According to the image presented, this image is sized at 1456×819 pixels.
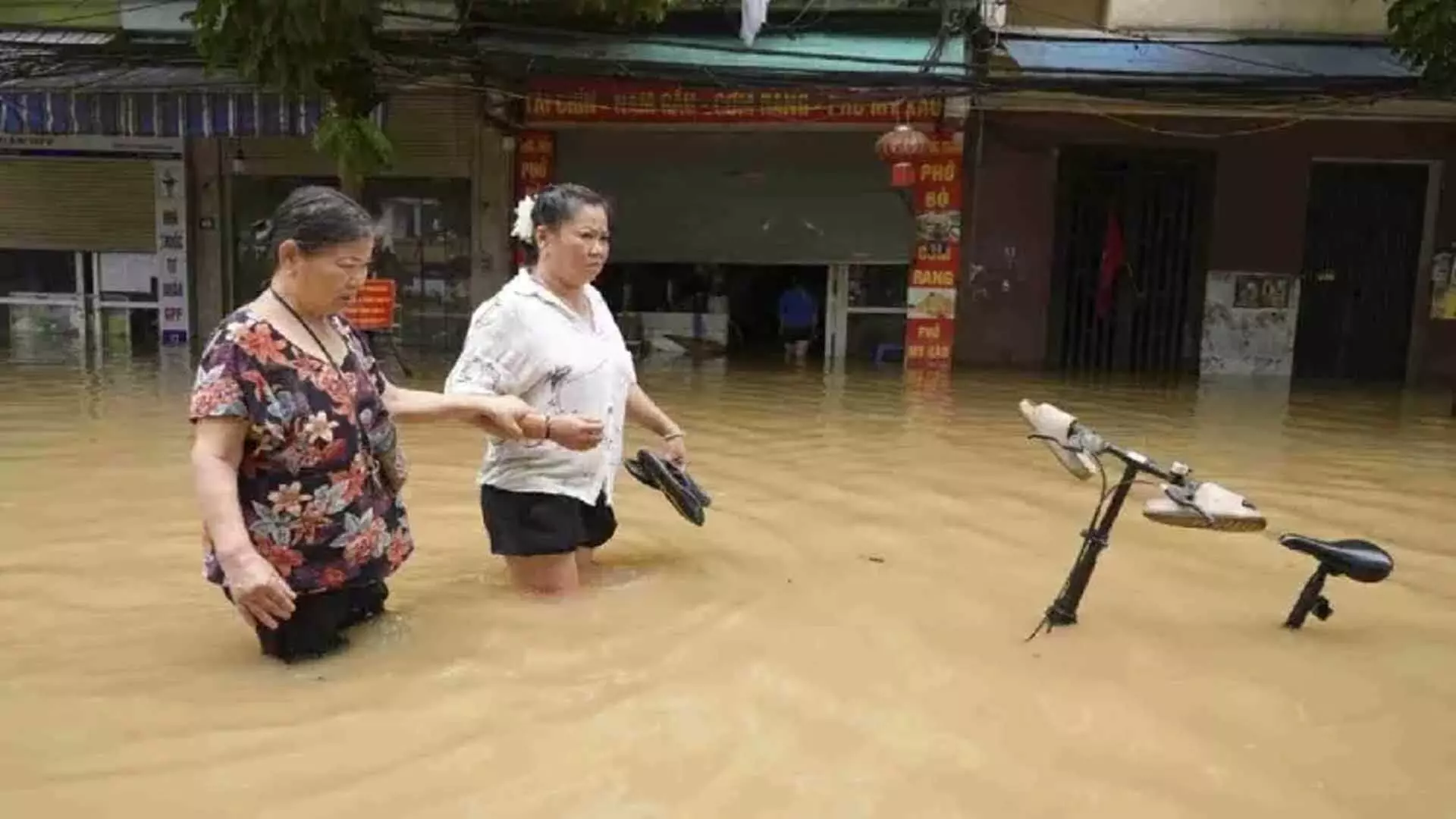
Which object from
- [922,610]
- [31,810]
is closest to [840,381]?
[922,610]

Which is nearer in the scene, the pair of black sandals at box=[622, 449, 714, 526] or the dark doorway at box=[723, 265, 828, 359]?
the pair of black sandals at box=[622, 449, 714, 526]

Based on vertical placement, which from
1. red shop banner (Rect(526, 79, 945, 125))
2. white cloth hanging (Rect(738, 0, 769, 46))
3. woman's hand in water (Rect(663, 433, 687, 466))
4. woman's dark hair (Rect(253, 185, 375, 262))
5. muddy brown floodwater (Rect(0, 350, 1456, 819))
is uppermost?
white cloth hanging (Rect(738, 0, 769, 46))

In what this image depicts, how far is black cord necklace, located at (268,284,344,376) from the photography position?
2.94 meters

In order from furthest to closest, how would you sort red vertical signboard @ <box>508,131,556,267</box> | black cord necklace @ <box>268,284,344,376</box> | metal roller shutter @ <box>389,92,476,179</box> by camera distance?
1. metal roller shutter @ <box>389,92,476,179</box>
2. red vertical signboard @ <box>508,131,556,267</box>
3. black cord necklace @ <box>268,284,344,376</box>

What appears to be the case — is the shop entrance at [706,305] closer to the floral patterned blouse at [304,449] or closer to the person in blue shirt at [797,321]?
the person in blue shirt at [797,321]

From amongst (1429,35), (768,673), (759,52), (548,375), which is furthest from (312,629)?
(1429,35)

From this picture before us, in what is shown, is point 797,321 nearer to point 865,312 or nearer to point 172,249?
point 865,312

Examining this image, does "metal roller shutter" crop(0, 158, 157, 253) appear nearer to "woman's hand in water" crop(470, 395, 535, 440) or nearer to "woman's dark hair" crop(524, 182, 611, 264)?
"woman's dark hair" crop(524, 182, 611, 264)

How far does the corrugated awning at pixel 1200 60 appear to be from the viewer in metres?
9.84

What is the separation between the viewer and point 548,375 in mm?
3543

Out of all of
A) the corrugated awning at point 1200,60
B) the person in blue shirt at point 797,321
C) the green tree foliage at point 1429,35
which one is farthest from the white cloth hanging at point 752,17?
the green tree foliage at point 1429,35

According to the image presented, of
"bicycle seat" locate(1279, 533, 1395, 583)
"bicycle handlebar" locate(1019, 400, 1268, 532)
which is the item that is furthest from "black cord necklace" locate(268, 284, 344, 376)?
"bicycle seat" locate(1279, 533, 1395, 583)

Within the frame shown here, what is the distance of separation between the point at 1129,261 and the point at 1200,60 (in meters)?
2.69

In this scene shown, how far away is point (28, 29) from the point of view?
1073cm
